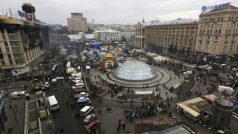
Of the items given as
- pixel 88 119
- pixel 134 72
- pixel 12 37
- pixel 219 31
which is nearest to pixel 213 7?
pixel 219 31

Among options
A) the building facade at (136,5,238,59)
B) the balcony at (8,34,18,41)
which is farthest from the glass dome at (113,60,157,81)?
the balcony at (8,34,18,41)

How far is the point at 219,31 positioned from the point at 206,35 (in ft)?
18.8

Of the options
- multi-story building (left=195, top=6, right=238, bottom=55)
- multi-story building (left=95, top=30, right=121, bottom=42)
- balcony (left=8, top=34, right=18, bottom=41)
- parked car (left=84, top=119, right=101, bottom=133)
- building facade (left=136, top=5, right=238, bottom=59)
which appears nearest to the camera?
parked car (left=84, top=119, right=101, bottom=133)

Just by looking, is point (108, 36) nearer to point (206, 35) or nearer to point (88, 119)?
point (206, 35)

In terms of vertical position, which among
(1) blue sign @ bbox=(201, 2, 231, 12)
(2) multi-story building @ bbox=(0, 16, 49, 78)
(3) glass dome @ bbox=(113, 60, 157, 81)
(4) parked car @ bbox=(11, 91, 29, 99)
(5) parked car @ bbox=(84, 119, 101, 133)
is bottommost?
(5) parked car @ bbox=(84, 119, 101, 133)

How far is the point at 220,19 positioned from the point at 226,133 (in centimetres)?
5194

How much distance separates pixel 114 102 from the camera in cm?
3509

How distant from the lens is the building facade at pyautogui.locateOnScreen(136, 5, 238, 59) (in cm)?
5951

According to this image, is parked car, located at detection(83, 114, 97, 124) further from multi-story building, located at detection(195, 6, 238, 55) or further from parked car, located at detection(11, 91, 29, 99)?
multi-story building, located at detection(195, 6, 238, 55)

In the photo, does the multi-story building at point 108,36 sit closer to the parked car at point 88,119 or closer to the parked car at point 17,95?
the parked car at point 17,95

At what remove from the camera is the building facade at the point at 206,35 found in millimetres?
59513

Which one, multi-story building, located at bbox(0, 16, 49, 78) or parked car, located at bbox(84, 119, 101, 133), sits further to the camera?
multi-story building, located at bbox(0, 16, 49, 78)

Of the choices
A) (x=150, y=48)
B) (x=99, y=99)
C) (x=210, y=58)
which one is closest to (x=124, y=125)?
(x=99, y=99)

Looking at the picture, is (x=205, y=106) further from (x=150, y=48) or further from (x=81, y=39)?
(x=81, y=39)
